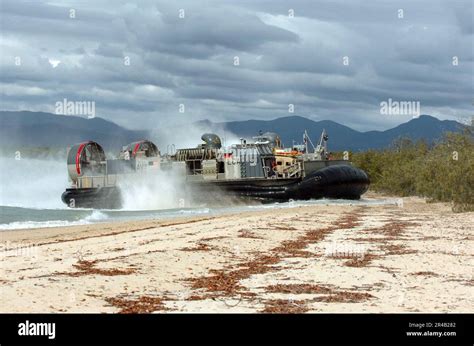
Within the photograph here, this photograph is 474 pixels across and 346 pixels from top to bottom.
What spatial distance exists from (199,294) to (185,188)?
1303 inches

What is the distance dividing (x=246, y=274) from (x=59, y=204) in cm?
3946

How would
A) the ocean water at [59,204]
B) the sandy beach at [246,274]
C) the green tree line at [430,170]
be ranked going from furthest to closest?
1. the ocean water at [59,204]
2. the green tree line at [430,170]
3. the sandy beach at [246,274]

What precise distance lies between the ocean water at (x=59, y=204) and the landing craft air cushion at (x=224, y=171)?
0.79 metres

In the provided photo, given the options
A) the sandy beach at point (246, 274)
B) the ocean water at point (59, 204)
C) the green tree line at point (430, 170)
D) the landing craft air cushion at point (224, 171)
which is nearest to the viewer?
the sandy beach at point (246, 274)

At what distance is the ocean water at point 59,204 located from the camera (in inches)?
1275

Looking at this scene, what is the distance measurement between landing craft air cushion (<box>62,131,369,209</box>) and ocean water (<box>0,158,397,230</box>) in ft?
2.58

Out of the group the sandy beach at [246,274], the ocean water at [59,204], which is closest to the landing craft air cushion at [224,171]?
the ocean water at [59,204]

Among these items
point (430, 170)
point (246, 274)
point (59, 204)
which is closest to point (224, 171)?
point (430, 170)
